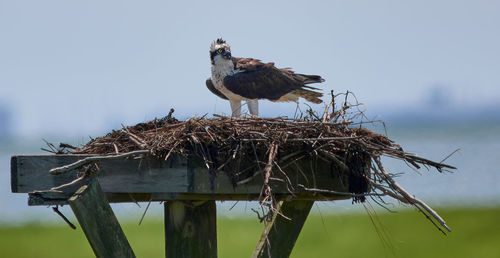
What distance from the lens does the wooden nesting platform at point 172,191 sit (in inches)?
199

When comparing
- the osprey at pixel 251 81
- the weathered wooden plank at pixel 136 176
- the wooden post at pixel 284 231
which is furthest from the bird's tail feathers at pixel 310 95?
the weathered wooden plank at pixel 136 176

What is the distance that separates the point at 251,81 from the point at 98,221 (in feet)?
14.8

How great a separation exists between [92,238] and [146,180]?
1.62ft

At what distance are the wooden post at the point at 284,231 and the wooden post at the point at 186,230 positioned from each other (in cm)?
42

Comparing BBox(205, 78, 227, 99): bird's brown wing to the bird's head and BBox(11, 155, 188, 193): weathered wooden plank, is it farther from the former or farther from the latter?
BBox(11, 155, 188, 193): weathered wooden plank

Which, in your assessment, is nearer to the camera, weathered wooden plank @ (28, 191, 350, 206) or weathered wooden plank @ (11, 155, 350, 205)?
weathered wooden plank @ (28, 191, 350, 206)

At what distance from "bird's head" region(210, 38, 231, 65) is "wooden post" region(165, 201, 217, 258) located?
3589 millimetres

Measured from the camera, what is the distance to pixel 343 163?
5641 millimetres

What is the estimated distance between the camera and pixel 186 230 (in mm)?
5715

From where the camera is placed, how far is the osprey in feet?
29.9

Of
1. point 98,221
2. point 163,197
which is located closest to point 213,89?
point 163,197

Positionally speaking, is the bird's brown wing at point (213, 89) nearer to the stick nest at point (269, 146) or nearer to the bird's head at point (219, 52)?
the bird's head at point (219, 52)

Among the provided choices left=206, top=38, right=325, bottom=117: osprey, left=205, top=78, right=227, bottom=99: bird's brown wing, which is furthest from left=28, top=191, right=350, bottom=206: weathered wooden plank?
left=205, top=78, right=227, bottom=99: bird's brown wing

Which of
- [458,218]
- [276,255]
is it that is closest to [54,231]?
[458,218]
